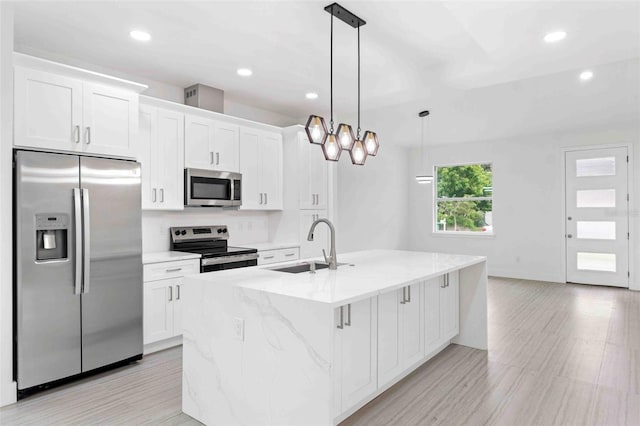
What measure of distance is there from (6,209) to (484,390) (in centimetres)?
345

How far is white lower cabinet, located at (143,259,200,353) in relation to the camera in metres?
3.44

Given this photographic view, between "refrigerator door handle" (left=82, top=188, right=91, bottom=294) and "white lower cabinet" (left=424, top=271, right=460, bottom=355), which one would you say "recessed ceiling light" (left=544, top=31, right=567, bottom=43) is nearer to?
"white lower cabinet" (left=424, top=271, right=460, bottom=355)

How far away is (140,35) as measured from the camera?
326cm

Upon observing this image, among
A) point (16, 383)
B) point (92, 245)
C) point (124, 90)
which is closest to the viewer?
point (16, 383)

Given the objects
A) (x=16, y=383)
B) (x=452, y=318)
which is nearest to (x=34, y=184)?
(x=16, y=383)

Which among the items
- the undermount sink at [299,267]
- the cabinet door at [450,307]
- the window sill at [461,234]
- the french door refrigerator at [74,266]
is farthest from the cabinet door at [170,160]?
the window sill at [461,234]

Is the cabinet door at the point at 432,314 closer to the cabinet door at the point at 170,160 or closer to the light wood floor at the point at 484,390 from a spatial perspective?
the light wood floor at the point at 484,390

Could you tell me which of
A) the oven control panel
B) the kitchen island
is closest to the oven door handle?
the oven control panel

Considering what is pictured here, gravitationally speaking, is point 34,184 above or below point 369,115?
below

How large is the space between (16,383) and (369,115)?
549 cm

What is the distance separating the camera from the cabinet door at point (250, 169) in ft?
15.5

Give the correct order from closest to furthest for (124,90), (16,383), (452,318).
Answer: (16,383) → (124,90) → (452,318)

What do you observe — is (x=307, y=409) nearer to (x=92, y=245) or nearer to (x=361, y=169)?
(x=92, y=245)

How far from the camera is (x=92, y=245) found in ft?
9.78
